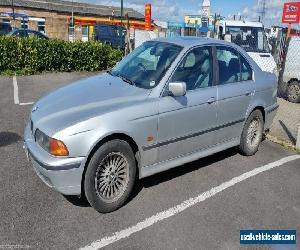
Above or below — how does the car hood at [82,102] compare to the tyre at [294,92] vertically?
above

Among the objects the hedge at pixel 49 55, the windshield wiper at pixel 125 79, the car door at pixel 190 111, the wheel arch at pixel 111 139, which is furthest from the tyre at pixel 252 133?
the hedge at pixel 49 55

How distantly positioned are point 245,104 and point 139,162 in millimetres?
2180

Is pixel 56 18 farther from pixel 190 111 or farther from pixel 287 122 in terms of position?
pixel 190 111

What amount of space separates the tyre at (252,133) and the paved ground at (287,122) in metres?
1.26

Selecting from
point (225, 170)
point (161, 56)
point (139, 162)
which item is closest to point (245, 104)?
point (225, 170)

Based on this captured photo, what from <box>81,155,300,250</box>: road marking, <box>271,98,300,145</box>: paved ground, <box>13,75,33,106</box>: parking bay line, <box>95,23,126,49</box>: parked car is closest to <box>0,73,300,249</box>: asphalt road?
<box>81,155,300,250</box>: road marking

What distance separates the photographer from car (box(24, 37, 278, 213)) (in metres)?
3.48

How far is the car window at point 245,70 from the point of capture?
17.3 feet

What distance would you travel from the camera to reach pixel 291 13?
522 inches

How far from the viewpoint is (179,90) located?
3.96 m

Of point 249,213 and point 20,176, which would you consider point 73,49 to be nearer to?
point 20,176

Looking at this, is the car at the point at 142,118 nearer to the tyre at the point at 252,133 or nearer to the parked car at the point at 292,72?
the tyre at the point at 252,133

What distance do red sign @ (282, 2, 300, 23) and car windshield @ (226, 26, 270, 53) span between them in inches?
78.8

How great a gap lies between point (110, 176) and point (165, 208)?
796 millimetres
